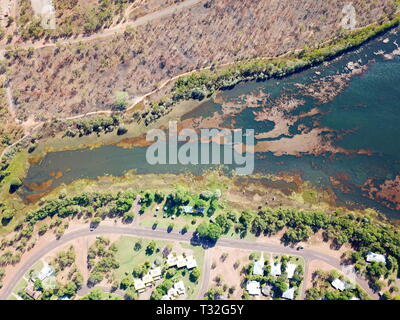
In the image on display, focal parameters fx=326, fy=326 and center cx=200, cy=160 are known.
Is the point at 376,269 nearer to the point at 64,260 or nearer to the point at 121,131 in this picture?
the point at 121,131

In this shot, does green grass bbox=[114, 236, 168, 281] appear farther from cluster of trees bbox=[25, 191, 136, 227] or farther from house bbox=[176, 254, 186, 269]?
cluster of trees bbox=[25, 191, 136, 227]

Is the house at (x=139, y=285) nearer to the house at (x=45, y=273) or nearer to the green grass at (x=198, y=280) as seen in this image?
the green grass at (x=198, y=280)

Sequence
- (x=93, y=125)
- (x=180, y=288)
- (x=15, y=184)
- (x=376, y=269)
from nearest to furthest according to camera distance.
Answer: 1. (x=376, y=269)
2. (x=180, y=288)
3. (x=15, y=184)
4. (x=93, y=125)

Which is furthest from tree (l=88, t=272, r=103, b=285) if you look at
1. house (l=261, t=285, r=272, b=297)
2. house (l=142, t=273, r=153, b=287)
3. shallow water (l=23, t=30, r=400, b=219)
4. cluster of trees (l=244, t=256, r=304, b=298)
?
house (l=261, t=285, r=272, b=297)

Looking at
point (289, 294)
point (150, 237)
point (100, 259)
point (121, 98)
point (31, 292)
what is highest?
point (121, 98)

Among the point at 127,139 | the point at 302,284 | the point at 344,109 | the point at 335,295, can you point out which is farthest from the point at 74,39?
the point at 335,295

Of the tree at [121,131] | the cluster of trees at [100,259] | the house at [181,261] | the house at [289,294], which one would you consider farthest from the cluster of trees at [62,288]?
the house at [289,294]

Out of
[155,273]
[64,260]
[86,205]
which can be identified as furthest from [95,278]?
[86,205]
